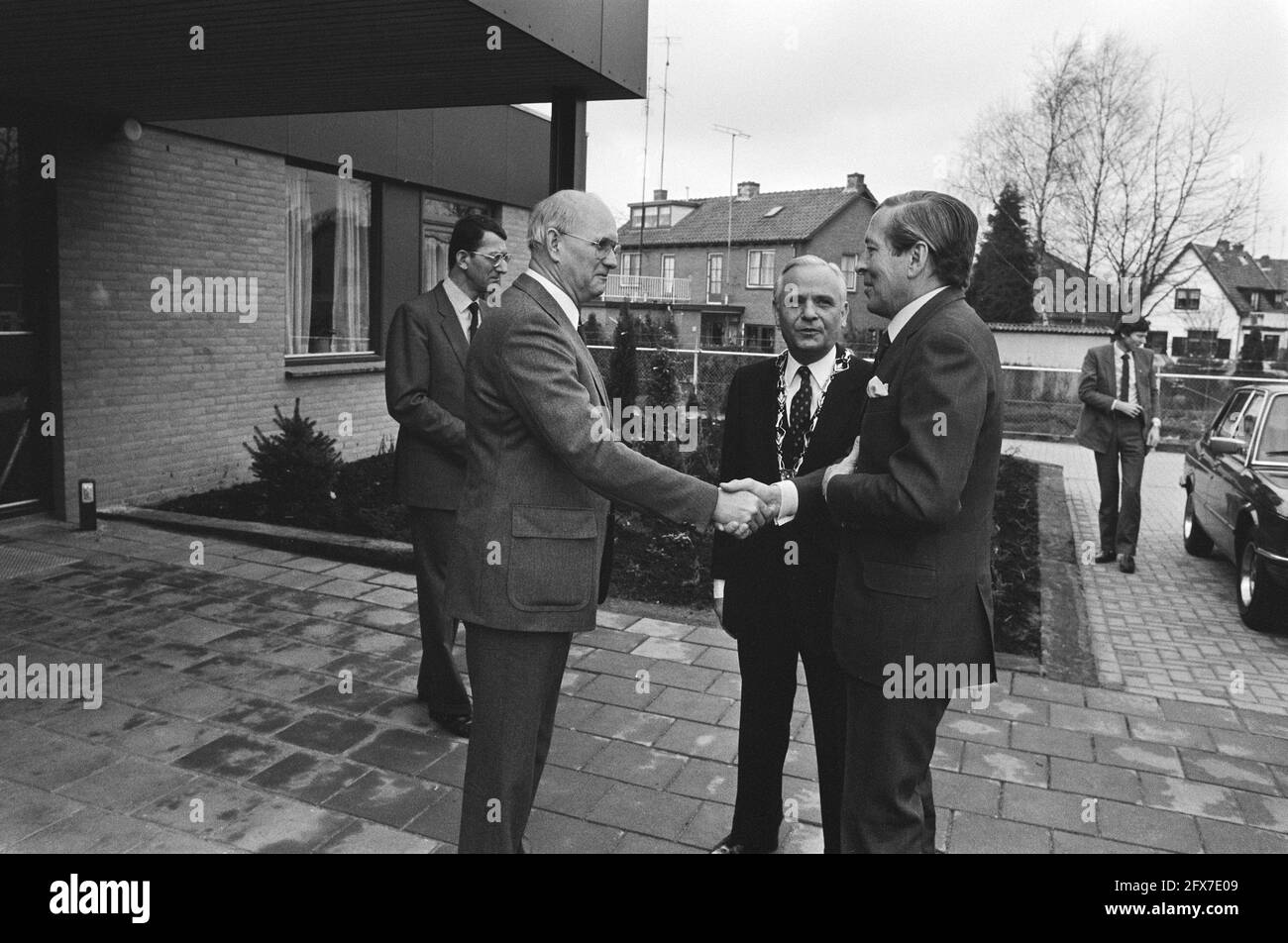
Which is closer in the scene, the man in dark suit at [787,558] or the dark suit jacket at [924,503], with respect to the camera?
the dark suit jacket at [924,503]

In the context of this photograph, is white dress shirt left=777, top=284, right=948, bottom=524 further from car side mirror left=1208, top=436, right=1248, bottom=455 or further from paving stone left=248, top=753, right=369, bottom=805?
car side mirror left=1208, top=436, right=1248, bottom=455

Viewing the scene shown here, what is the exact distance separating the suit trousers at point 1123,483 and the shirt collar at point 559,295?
680 cm

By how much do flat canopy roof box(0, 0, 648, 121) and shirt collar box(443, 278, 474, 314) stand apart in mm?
1489

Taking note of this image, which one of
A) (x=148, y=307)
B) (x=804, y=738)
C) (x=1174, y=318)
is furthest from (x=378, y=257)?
(x=1174, y=318)

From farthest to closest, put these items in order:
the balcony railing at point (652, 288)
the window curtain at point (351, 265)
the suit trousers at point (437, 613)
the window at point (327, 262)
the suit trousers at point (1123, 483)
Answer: the balcony railing at point (652, 288), the window curtain at point (351, 265), the window at point (327, 262), the suit trousers at point (1123, 483), the suit trousers at point (437, 613)

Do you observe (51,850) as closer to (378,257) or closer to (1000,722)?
(1000,722)

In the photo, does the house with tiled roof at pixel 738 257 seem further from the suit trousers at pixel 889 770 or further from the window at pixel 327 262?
the suit trousers at pixel 889 770

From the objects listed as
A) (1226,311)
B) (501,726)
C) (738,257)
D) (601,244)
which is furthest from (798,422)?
(1226,311)

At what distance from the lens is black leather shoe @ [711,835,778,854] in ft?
11.7

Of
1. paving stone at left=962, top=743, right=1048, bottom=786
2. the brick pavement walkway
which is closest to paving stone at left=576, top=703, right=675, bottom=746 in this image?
the brick pavement walkway

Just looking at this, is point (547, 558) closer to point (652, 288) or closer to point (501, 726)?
point (501, 726)

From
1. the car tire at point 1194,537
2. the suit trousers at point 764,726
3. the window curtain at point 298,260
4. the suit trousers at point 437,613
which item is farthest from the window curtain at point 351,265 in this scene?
the suit trousers at point 764,726

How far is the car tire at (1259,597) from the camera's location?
677 cm

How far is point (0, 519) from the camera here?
804 cm
